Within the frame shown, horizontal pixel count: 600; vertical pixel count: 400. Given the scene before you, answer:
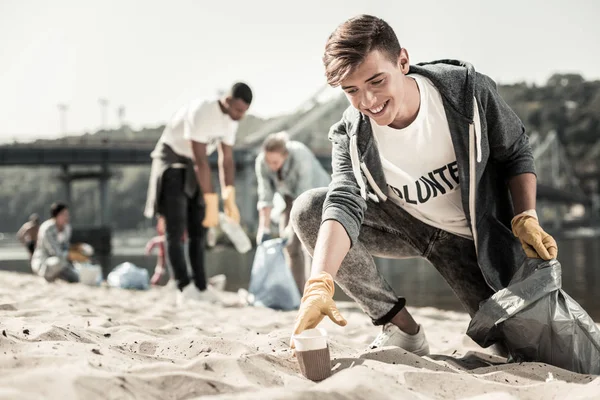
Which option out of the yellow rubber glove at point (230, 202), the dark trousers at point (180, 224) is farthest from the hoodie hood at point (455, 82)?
the yellow rubber glove at point (230, 202)

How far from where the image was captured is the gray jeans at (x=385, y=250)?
7.86ft

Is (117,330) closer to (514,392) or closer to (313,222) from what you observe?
(313,222)

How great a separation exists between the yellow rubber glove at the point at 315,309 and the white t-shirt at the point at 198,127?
9.24 ft

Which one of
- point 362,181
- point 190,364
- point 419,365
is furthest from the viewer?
point 362,181

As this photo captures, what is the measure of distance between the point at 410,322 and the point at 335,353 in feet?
1.24

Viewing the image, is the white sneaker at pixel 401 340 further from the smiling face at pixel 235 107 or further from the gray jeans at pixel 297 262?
the smiling face at pixel 235 107

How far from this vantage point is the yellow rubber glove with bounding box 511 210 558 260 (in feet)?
7.15

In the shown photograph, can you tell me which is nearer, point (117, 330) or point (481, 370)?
point (481, 370)

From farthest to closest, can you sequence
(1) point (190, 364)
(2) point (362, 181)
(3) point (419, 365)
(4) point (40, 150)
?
(4) point (40, 150) → (2) point (362, 181) → (3) point (419, 365) → (1) point (190, 364)

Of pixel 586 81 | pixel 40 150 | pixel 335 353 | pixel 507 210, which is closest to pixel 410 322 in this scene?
pixel 335 353

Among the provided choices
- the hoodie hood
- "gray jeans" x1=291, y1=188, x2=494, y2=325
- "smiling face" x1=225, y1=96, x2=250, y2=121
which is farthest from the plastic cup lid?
"smiling face" x1=225, y1=96, x2=250, y2=121

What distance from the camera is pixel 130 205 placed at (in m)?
84.6

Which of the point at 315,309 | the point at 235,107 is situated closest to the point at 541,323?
the point at 315,309

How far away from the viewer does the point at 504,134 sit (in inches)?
90.2
